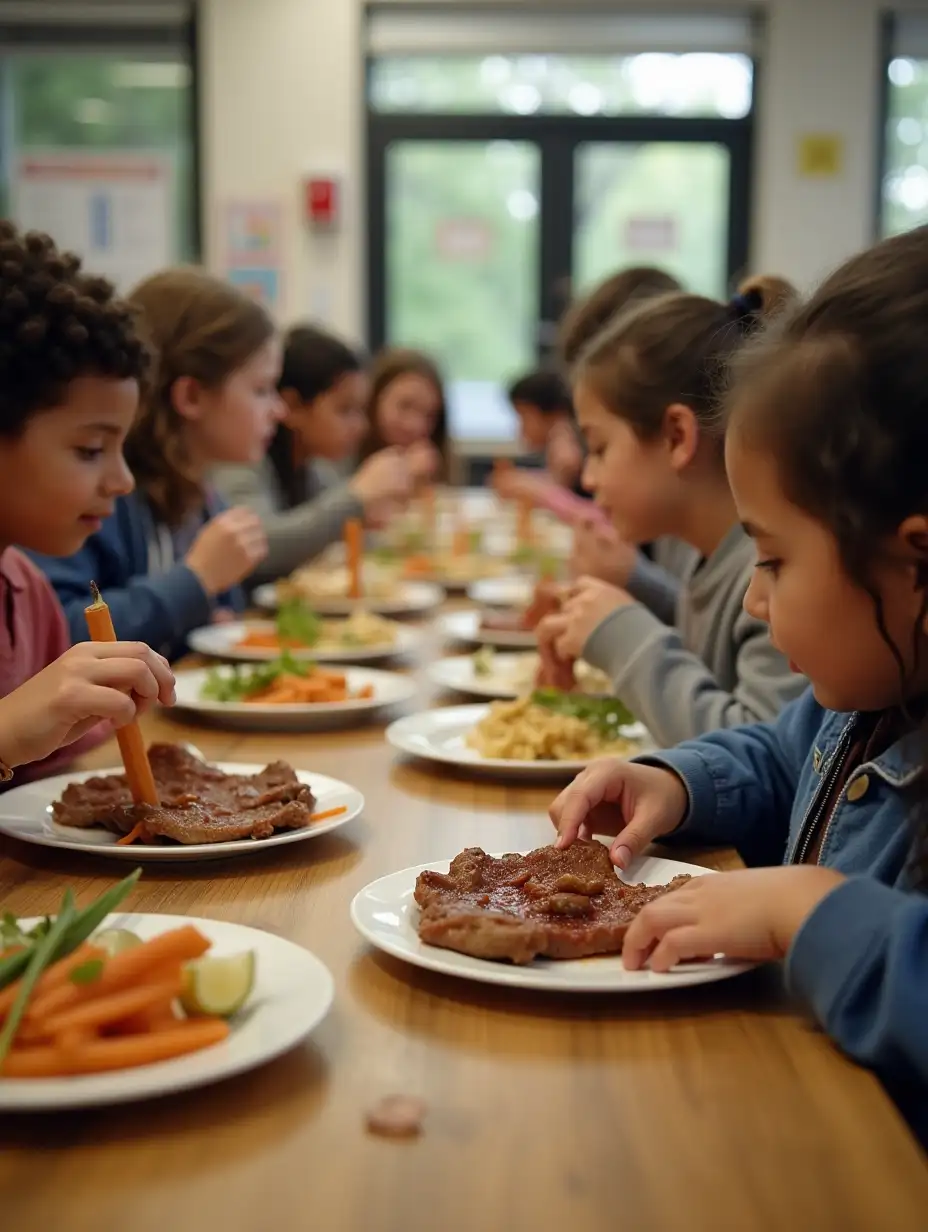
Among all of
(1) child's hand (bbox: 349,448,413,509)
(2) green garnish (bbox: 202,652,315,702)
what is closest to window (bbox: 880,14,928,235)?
(1) child's hand (bbox: 349,448,413,509)

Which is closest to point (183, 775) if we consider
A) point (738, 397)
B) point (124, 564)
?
point (738, 397)

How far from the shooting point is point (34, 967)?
90 centimetres

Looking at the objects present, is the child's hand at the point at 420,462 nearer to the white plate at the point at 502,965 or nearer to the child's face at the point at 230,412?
the child's face at the point at 230,412

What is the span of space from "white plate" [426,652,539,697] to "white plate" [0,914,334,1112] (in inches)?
44.0

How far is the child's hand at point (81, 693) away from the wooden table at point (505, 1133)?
31 cm

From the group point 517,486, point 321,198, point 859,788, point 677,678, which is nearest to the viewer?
point 859,788

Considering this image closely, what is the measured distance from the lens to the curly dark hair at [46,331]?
1837mm

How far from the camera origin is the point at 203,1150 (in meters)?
0.83

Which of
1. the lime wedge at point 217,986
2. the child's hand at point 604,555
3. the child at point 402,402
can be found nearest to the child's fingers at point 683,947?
the lime wedge at point 217,986

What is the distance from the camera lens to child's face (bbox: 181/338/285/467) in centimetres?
318

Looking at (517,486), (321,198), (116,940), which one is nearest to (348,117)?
(321,198)

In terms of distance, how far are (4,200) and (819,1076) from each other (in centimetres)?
766

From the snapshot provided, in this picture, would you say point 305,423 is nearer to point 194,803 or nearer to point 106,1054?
point 194,803

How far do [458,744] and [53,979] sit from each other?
3.34 feet
